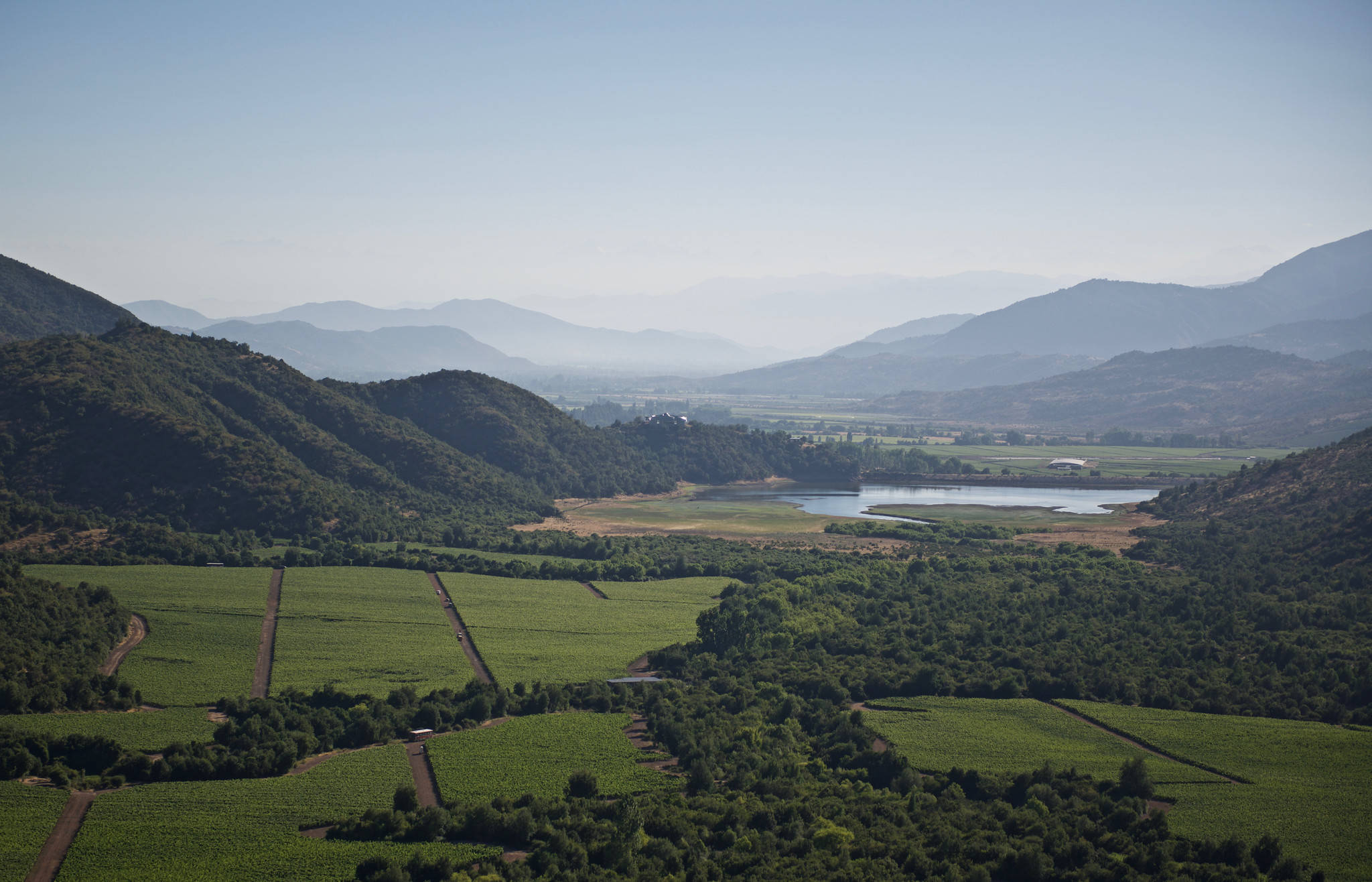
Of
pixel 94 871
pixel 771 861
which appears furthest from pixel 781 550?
pixel 94 871

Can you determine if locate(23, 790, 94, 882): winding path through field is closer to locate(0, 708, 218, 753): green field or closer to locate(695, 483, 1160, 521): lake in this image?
locate(0, 708, 218, 753): green field

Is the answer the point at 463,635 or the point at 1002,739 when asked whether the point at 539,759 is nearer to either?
the point at 463,635

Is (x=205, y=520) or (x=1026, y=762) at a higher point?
(x=205, y=520)

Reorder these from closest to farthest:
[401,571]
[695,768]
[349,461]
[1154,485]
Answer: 1. [695,768]
2. [401,571]
3. [349,461]
4. [1154,485]

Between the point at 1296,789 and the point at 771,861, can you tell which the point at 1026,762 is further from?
the point at 771,861

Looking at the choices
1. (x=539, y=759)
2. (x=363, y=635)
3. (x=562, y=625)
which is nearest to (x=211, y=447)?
(x=363, y=635)

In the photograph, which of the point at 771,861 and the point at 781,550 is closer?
the point at 771,861
